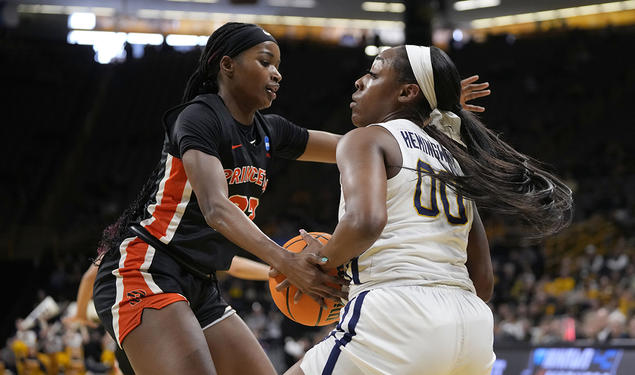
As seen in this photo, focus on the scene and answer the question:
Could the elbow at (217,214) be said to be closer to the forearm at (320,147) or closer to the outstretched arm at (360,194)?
the outstretched arm at (360,194)

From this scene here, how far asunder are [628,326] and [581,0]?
1455 cm

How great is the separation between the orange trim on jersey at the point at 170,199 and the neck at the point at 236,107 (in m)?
0.34

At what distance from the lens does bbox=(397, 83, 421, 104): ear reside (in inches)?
100

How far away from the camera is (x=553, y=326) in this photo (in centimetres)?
1062

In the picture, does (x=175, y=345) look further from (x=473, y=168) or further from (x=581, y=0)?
(x=581, y=0)

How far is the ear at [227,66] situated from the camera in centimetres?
305

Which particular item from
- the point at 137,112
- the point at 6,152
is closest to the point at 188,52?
the point at 137,112

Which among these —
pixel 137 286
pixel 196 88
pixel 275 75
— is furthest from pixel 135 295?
pixel 275 75

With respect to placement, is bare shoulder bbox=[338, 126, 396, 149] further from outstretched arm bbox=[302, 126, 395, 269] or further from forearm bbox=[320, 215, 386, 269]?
forearm bbox=[320, 215, 386, 269]

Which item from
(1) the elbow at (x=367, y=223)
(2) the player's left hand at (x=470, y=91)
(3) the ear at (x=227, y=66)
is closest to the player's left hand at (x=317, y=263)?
(1) the elbow at (x=367, y=223)

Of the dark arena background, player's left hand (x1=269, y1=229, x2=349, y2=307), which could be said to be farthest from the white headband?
the dark arena background

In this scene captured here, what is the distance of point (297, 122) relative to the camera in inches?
752

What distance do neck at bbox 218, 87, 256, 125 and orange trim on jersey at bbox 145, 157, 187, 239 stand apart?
0.34 meters

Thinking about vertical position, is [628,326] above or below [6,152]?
below
